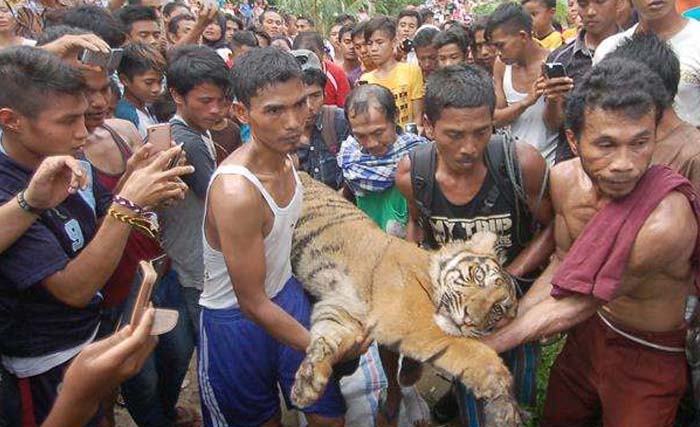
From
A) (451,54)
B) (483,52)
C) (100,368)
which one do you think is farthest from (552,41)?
(100,368)

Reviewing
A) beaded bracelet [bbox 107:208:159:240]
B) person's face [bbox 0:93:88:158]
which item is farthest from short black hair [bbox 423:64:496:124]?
person's face [bbox 0:93:88:158]

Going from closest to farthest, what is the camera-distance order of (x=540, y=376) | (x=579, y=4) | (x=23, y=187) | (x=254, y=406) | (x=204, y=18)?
(x=23, y=187) < (x=254, y=406) < (x=540, y=376) < (x=579, y=4) < (x=204, y=18)

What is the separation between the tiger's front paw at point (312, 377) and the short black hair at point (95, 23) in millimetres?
3190

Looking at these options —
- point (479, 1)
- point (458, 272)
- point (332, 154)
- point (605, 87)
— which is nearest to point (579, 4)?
point (332, 154)

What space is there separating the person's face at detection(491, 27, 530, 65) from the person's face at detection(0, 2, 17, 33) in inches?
162

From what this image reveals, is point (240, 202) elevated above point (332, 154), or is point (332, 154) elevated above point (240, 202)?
point (240, 202)

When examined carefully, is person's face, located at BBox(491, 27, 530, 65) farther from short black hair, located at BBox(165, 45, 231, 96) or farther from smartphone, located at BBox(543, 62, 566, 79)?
short black hair, located at BBox(165, 45, 231, 96)

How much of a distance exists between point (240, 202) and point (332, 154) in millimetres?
2455

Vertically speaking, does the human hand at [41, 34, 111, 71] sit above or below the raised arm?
above

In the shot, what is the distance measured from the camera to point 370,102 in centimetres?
391

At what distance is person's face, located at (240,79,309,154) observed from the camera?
262 centimetres

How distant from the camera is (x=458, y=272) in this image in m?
2.66

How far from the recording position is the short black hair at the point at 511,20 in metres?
4.74

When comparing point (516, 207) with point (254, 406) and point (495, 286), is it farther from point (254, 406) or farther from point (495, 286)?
point (254, 406)
